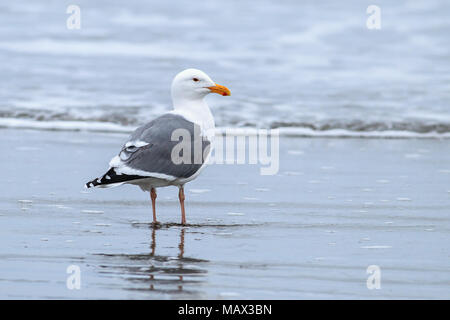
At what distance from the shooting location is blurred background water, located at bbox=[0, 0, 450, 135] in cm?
1163

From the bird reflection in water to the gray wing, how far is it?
90cm

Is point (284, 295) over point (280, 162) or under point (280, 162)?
under

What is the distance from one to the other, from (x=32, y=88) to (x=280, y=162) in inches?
219

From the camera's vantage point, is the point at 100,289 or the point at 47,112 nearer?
the point at 100,289

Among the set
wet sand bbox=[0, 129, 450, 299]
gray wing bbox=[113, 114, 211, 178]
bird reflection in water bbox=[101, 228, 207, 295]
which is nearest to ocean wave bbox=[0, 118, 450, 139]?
wet sand bbox=[0, 129, 450, 299]

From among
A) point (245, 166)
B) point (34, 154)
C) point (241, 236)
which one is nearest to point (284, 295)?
point (241, 236)

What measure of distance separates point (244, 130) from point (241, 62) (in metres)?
5.13

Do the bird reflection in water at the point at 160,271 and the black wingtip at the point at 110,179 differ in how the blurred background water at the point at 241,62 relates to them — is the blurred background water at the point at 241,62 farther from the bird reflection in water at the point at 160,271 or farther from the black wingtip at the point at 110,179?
the bird reflection in water at the point at 160,271

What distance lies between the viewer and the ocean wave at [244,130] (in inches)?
421

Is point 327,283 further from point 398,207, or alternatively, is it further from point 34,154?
point 34,154

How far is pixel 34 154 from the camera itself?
8695 mm

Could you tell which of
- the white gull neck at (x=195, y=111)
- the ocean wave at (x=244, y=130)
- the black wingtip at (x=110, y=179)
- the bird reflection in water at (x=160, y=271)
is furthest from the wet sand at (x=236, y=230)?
the ocean wave at (x=244, y=130)

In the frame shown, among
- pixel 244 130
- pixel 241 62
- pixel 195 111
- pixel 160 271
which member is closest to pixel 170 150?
pixel 195 111

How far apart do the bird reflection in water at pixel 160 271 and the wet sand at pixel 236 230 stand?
0.03ft
